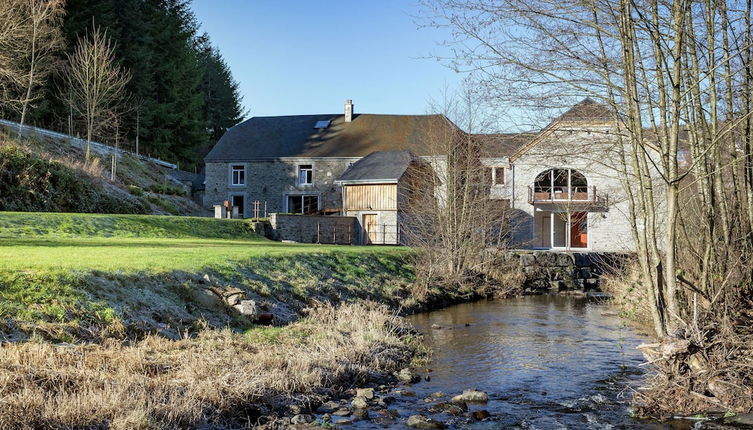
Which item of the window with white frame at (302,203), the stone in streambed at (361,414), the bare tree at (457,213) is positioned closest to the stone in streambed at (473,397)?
the stone in streambed at (361,414)

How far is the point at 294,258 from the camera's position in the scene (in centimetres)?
2088

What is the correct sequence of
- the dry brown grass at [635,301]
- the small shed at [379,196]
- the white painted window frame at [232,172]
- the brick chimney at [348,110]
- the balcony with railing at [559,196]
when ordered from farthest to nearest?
the brick chimney at [348,110]
the white painted window frame at [232,172]
the small shed at [379,196]
the balcony with railing at [559,196]
the dry brown grass at [635,301]

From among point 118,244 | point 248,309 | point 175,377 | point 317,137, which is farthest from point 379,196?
point 175,377

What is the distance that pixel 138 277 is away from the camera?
13.6 m


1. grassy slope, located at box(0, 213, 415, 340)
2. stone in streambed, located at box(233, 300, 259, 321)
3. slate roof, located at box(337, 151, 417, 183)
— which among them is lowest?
stone in streambed, located at box(233, 300, 259, 321)

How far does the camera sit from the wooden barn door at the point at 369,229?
4072 cm

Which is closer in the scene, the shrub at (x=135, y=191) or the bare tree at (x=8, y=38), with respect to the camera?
the bare tree at (x=8, y=38)

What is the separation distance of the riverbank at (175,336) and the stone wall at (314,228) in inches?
574

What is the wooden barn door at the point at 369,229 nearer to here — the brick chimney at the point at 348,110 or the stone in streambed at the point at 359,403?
the brick chimney at the point at 348,110

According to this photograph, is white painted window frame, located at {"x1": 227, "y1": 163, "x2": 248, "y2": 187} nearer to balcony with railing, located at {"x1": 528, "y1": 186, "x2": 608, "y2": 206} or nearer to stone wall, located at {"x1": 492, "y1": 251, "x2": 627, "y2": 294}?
balcony with railing, located at {"x1": 528, "y1": 186, "x2": 608, "y2": 206}

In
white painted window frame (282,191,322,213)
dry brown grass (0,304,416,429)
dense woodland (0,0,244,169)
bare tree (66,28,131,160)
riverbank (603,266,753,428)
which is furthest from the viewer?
white painted window frame (282,191,322,213)

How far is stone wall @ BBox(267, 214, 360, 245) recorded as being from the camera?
3525 cm

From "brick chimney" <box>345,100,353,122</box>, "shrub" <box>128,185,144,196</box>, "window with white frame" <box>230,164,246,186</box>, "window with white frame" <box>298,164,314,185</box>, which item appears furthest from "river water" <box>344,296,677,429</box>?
"brick chimney" <box>345,100,353,122</box>

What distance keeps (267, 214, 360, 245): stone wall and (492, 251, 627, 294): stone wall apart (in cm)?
1137
